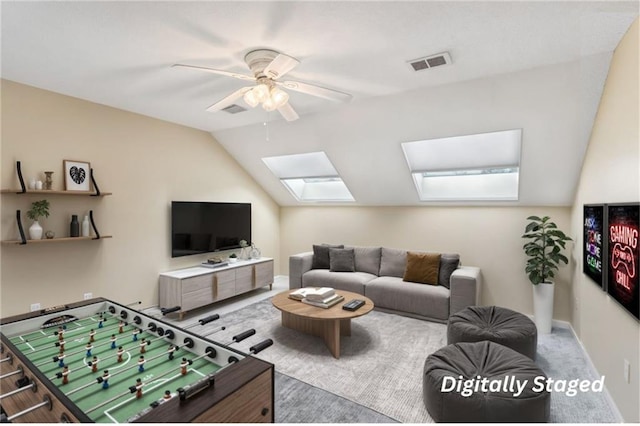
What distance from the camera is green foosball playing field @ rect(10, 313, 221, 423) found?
1.29m

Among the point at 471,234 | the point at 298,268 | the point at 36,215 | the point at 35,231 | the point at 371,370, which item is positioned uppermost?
the point at 36,215

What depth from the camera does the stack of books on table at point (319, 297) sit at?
342cm

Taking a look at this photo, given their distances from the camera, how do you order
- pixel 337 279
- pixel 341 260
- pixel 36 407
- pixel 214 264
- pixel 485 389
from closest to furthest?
pixel 36 407 < pixel 485 389 < pixel 337 279 < pixel 214 264 < pixel 341 260

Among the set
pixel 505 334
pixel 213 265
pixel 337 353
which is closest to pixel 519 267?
pixel 505 334

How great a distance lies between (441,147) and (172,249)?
400 cm

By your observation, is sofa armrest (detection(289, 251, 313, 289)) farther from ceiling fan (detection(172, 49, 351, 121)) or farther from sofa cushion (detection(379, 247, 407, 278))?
ceiling fan (detection(172, 49, 351, 121))

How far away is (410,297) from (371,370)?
1534 mm

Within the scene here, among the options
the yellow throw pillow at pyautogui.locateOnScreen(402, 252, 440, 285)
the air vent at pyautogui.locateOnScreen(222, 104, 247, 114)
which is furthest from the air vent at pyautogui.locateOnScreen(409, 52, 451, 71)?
the yellow throw pillow at pyautogui.locateOnScreen(402, 252, 440, 285)

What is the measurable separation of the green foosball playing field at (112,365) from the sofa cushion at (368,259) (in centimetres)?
365

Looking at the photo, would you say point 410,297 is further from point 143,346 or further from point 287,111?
point 143,346

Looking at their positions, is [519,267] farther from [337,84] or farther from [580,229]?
[337,84]

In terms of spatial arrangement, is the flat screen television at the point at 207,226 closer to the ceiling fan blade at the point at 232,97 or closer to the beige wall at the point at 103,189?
the beige wall at the point at 103,189

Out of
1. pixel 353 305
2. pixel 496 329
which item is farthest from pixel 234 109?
pixel 496 329

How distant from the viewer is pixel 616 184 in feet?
7.27
